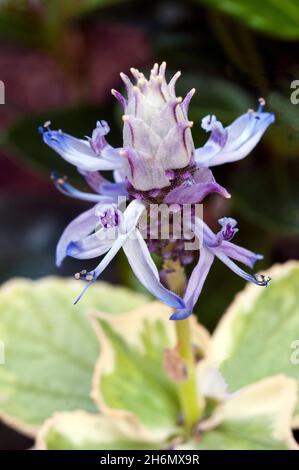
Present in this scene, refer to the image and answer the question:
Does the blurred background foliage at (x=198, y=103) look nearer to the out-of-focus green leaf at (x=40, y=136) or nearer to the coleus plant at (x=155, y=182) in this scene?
the out-of-focus green leaf at (x=40, y=136)

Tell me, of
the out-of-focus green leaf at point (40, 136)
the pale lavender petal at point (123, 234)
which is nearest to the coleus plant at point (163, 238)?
the pale lavender petal at point (123, 234)

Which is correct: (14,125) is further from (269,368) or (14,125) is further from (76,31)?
(269,368)

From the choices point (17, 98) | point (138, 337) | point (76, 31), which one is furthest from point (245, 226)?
point (17, 98)

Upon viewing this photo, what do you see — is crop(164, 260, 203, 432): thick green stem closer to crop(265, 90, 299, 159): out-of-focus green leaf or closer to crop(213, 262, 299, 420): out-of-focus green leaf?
crop(213, 262, 299, 420): out-of-focus green leaf

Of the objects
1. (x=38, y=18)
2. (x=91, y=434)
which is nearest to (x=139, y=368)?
(x=91, y=434)

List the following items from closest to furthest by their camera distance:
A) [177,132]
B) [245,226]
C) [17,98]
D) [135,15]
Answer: [177,132], [245,226], [135,15], [17,98]

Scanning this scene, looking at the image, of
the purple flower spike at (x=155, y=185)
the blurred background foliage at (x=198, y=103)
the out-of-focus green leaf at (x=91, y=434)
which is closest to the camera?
the purple flower spike at (x=155, y=185)

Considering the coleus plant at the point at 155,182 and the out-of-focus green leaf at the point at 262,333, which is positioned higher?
the coleus plant at the point at 155,182

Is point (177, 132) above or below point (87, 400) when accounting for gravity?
above
